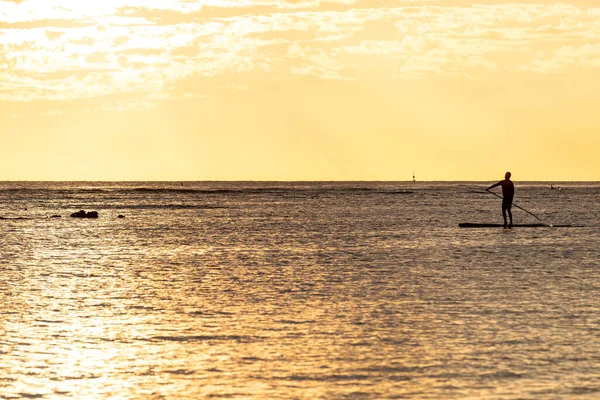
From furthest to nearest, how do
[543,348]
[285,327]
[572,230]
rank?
[572,230]
[285,327]
[543,348]

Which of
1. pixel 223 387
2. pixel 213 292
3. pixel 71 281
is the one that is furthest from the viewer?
pixel 71 281

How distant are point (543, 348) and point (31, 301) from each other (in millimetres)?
11300

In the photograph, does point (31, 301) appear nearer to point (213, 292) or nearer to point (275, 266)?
point (213, 292)

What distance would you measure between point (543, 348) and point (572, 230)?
34.9 meters

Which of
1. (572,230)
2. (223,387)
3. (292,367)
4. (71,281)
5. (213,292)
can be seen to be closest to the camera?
(223,387)

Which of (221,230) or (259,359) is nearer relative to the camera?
(259,359)

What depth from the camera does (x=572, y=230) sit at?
48594 millimetres

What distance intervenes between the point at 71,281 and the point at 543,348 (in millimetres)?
14321

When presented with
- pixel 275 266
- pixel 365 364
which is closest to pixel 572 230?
pixel 275 266

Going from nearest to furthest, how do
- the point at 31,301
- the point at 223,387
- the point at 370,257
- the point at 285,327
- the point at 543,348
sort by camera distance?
the point at 223,387
the point at 543,348
the point at 285,327
the point at 31,301
the point at 370,257

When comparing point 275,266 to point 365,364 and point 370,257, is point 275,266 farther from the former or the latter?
point 365,364

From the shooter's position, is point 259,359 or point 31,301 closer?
point 259,359

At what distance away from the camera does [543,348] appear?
15.1 meters

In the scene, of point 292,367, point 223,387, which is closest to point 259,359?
point 292,367
